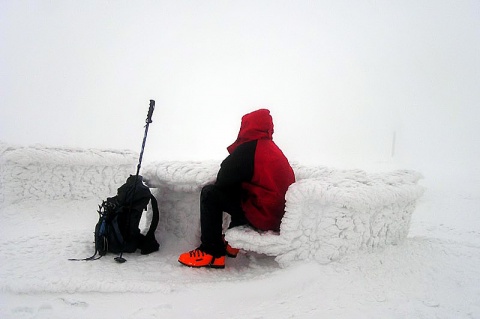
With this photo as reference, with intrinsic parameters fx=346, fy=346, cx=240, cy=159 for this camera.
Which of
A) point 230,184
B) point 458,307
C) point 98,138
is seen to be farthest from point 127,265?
point 98,138

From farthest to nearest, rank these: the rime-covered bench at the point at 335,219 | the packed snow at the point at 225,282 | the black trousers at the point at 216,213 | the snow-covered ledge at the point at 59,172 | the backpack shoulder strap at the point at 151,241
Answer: the snow-covered ledge at the point at 59,172 → the backpack shoulder strap at the point at 151,241 → the black trousers at the point at 216,213 → the rime-covered bench at the point at 335,219 → the packed snow at the point at 225,282

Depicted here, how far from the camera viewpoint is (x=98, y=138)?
111 feet

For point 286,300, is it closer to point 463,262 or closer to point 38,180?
point 463,262

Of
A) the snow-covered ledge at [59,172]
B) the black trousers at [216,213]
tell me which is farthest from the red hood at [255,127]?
the snow-covered ledge at [59,172]

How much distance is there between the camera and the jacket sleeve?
3033mm

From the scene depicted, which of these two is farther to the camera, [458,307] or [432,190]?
[432,190]

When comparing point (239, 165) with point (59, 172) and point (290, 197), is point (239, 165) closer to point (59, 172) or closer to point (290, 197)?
A: point (290, 197)

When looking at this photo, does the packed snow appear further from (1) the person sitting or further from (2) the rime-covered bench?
(1) the person sitting

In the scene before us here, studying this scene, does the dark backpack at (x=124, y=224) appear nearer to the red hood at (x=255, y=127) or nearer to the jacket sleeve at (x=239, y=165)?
the jacket sleeve at (x=239, y=165)

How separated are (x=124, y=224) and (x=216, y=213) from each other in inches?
37.9

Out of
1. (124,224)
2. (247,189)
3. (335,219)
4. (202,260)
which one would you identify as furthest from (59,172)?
(335,219)

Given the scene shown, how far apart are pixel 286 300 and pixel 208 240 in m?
0.95

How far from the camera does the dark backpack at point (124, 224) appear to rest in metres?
3.32

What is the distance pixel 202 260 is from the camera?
3.17 m
